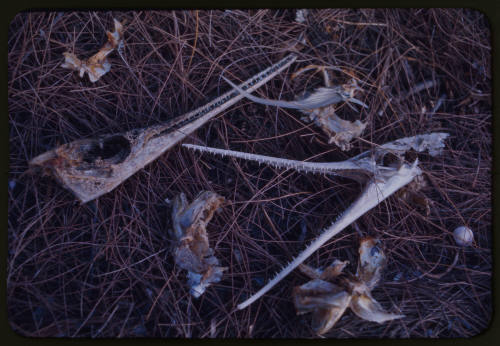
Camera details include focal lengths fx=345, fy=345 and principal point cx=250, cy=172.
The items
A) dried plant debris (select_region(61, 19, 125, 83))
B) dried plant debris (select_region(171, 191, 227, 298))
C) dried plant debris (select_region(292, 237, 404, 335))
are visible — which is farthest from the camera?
dried plant debris (select_region(61, 19, 125, 83))

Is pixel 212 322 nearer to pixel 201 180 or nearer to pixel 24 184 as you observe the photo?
pixel 201 180

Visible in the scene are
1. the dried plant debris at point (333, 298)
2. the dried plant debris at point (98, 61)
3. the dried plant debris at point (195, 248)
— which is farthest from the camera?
the dried plant debris at point (98, 61)

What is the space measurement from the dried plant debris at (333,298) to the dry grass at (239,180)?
0.31 feet

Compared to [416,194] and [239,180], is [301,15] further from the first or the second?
[416,194]

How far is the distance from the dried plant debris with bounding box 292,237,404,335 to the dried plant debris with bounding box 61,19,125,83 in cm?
186

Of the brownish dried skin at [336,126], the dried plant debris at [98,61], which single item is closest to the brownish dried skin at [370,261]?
the brownish dried skin at [336,126]

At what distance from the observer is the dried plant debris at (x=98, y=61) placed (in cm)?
229

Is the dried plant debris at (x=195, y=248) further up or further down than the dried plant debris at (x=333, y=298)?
further up

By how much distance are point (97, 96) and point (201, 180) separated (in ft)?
2.96

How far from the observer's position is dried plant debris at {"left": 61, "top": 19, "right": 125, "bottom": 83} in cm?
229

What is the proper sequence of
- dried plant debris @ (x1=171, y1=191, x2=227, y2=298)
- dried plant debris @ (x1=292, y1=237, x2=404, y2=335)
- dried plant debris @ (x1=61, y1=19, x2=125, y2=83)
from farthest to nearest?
dried plant debris @ (x1=61, y1=19, x2=125, y2=83) → dried plant debris @ (x1=171, y1=191, x2=227, y2=298) → dried plant debris @ (x1=292, y1=237, x2=404, y2=335)

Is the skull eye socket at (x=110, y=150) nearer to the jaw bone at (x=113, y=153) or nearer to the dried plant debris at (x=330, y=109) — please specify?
the jaw bone at (x=113, y=153)

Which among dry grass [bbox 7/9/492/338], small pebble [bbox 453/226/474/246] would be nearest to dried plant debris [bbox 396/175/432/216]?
dry grass [bbox 7/9/492/338]

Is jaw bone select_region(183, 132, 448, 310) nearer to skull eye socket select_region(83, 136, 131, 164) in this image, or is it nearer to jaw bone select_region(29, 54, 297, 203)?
jaw bone select_region(29, 54, 297, 203)
